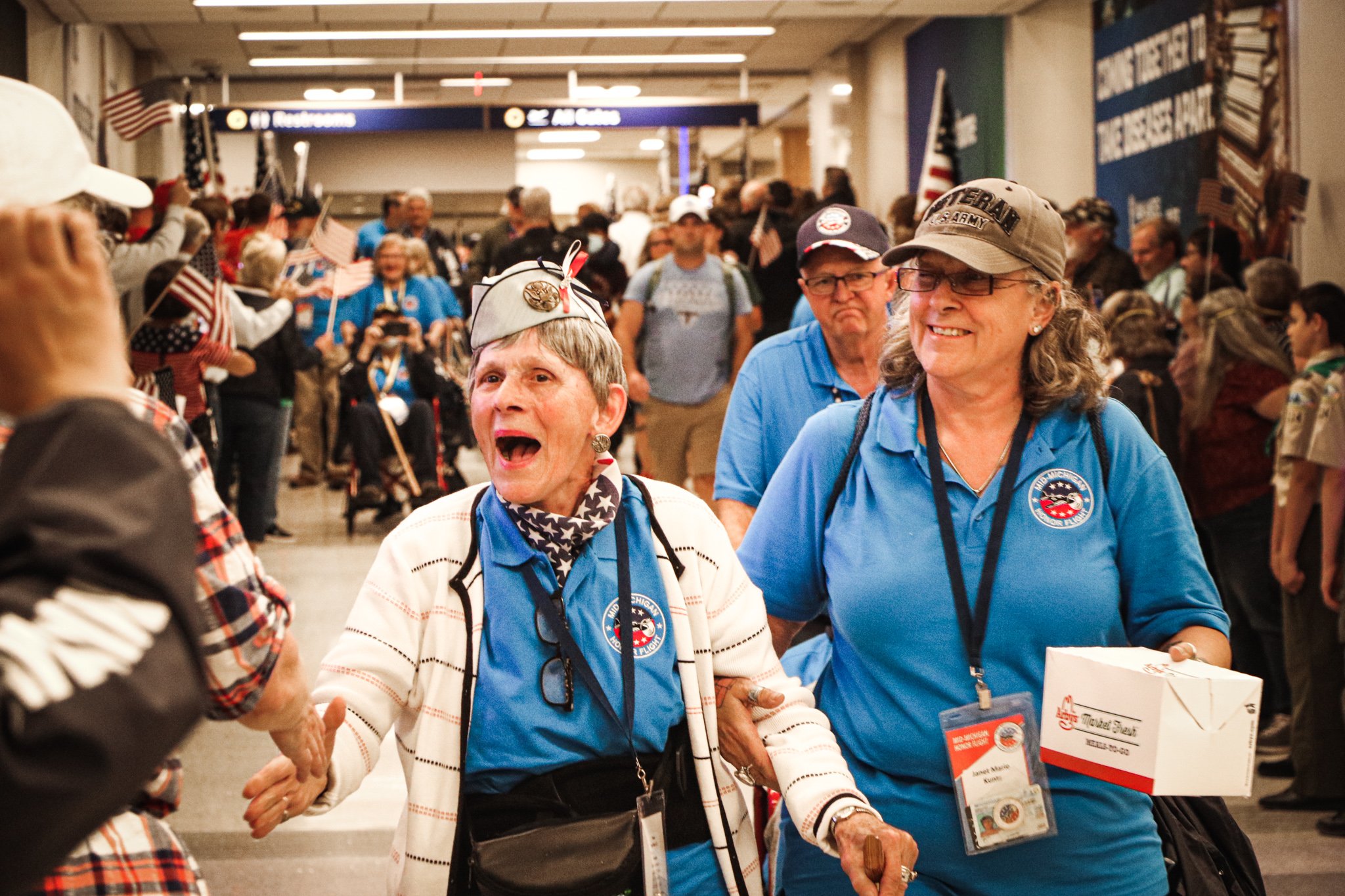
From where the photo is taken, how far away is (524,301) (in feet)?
7.09

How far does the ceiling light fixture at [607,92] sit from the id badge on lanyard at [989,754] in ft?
58.9

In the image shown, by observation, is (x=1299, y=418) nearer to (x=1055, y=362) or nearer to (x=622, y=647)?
(x=1055, y=362)

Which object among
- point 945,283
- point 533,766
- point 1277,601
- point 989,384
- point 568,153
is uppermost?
point 568,153

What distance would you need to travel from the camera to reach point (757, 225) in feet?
31.7

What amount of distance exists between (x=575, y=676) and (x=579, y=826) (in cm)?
21

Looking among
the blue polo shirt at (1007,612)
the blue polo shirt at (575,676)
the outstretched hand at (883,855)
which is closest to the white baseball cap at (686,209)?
the blue polo shirt at (1007,612)

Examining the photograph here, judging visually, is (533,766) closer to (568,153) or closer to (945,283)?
(945,283)

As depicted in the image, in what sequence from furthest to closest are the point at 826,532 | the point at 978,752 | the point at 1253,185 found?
the point at 1253,185 < the point at 826,532 < the point at 978,752

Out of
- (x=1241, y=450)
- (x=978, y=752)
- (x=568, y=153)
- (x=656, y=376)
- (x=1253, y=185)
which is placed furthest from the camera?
(x=568, y=153)

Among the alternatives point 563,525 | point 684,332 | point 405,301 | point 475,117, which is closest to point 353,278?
point 405,301

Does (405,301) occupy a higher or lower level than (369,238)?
lower

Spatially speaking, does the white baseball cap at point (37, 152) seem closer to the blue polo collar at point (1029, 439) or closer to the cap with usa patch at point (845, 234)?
the blue polo collar at point (1029, 439)

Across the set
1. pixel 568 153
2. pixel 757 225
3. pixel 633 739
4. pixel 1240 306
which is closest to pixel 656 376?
→ pixel 757 225

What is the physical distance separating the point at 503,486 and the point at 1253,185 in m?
7.29
